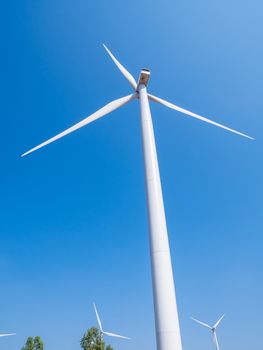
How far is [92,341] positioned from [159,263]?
231 feet

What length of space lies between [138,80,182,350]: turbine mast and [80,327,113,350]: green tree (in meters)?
67.7

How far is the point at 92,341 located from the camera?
7188 centimetres

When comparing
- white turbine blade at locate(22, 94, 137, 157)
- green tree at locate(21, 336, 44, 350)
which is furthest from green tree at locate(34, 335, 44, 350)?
white turbine blade at locate(22, 94, 137, 157)

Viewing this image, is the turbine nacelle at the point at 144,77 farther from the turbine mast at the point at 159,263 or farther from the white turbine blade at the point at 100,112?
the turbine mast at the point at 159,263

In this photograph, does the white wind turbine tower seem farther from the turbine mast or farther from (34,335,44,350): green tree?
(34,335,44,350): green tree

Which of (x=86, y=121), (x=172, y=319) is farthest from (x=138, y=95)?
(x=172, y=319)

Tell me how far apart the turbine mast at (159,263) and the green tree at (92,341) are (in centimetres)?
6774

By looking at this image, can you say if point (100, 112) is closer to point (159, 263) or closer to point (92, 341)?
point (159, 263)

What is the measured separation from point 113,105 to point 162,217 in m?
11.2

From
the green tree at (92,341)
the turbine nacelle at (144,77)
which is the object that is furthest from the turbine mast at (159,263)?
the green tree at (92,341)

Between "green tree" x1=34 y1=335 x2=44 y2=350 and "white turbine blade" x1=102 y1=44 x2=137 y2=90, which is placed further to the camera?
"green tree" x1=34 y1=335 x2=44 y2=350

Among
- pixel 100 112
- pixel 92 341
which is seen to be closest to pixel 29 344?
pixel 92 341

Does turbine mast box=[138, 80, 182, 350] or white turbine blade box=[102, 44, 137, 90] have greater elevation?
white turbine blade box=[102, 44, 137, 90]

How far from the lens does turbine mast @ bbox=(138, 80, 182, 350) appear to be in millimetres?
10805
